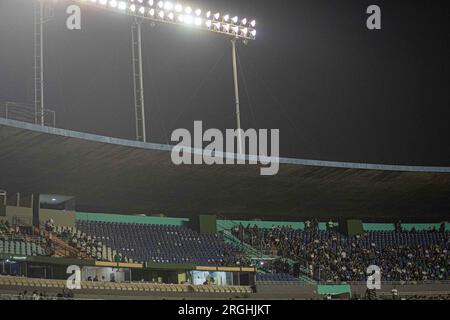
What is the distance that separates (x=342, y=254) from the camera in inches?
1763

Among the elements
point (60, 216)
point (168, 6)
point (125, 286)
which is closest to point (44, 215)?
point (60, 216)

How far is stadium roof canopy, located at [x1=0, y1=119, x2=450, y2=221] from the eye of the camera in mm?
32188

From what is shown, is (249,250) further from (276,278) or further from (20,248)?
(20,248)

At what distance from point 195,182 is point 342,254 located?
10.9m

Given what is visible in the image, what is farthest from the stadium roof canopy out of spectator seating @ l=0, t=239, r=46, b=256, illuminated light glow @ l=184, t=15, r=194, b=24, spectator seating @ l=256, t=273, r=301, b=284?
illuminated light glow @ l=184, t=15, r=194, b=24

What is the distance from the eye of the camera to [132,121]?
42844mm

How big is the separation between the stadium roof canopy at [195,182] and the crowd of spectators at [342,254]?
139 cm

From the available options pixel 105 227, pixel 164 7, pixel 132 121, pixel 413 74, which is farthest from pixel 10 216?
pixel 413 74

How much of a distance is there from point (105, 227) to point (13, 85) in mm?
8461

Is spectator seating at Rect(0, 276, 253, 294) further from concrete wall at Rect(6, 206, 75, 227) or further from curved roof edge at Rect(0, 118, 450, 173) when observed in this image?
concrete wall at Rect(6, 206, 75, 227)

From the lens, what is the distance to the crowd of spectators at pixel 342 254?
4225 centimetres

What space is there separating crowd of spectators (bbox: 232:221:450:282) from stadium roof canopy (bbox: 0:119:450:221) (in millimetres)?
1393
